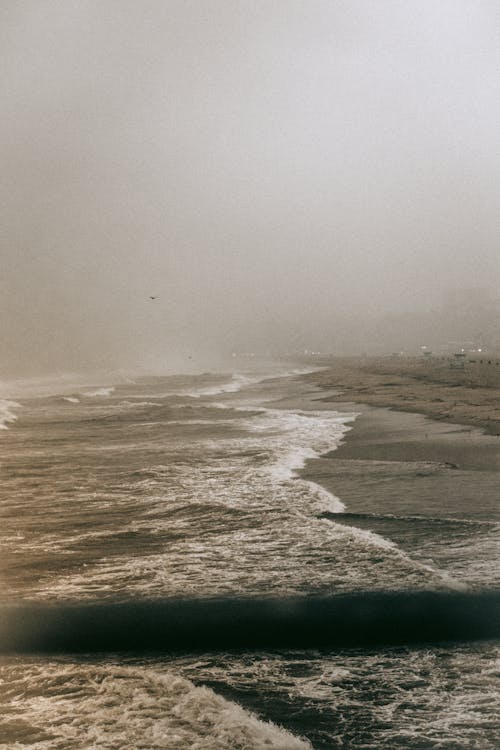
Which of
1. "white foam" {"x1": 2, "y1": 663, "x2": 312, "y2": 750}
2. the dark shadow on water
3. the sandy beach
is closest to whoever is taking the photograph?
"white foam" {"x1": 2, "y1": 663, "x2": 312, "y2": 750}

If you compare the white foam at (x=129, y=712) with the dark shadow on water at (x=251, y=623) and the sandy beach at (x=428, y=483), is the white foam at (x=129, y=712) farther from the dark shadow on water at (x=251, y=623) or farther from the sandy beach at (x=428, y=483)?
the sandy beach at (x=428, y=483)

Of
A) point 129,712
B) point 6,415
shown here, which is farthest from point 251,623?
point 6,415

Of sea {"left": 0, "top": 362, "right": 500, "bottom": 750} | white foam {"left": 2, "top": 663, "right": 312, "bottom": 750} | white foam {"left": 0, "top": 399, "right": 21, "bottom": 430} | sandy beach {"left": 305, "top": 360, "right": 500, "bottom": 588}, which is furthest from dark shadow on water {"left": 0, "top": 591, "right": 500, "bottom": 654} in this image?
white foam {"left": 0, "top": 399, "right": 21, "bottom": 430}

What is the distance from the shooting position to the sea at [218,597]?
17.6 ft

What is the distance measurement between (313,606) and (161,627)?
6.66ft

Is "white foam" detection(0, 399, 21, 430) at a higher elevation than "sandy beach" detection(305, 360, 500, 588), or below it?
below

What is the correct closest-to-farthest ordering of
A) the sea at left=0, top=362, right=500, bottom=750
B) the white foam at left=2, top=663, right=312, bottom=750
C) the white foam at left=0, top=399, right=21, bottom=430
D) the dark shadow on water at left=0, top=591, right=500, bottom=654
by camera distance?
the white foam at left=2, top=663, right=312, bottom=750 → the sea at left=0, top=362, right=500, bottom=750 → the dark shadow on water at left=0, top=591, right=500, bottom=654 → the white foam at left=0, top=399, right=21, bottom=430

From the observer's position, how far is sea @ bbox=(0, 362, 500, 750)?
17.6 feet

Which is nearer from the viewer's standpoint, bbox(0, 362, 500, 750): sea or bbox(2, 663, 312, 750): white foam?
bbox(2, 663, 312, 750): white foam

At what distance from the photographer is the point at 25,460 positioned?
20.7 meters

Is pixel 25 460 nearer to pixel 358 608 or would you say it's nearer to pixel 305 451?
pixel 305 451

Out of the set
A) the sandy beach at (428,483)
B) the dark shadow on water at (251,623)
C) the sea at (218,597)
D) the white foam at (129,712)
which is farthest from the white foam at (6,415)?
the white foam at (129,712)

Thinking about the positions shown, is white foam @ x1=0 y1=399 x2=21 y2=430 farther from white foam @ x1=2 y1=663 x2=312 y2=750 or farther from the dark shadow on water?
white foam @ x1=2 y1=663 x2=312 y2=750

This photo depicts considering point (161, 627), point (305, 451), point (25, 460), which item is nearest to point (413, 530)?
point (161, 627)
